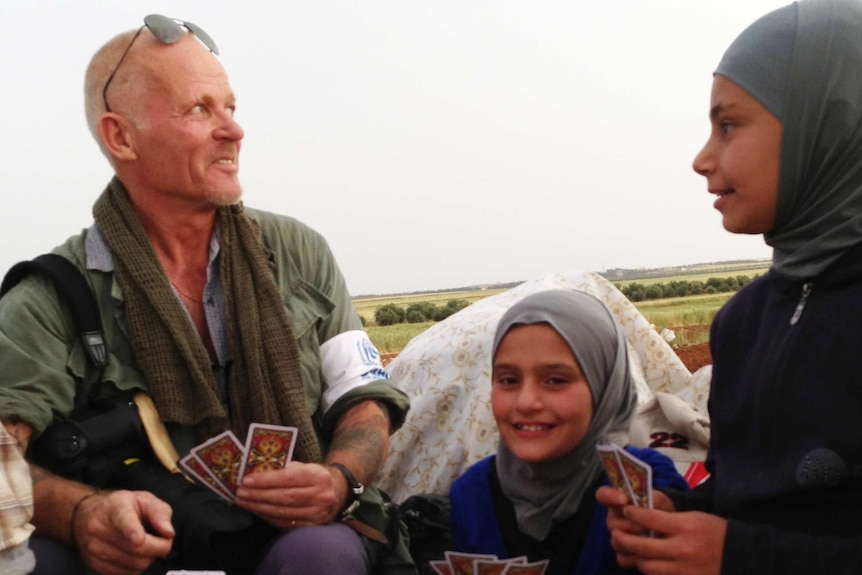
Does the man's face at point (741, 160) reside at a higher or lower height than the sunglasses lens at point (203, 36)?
lower

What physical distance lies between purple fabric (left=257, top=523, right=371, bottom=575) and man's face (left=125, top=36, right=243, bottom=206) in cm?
117

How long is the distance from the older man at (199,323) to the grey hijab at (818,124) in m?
1.50

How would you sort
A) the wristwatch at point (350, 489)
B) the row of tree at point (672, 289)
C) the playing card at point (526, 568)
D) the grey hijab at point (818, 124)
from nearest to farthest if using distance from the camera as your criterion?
the grey hijab at point (818, 124) → the playing card at point (526, 568) → the wristwatch at point (350, 489) → the row of tree at point (672, 289)

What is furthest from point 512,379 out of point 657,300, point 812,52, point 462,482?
point 657,300

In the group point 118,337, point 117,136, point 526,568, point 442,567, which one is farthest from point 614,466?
point 117,136

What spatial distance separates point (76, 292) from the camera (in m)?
3.01

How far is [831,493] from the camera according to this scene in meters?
2.13

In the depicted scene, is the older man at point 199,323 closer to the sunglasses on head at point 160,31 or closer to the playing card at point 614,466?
the sunglasses on head at point 160,31

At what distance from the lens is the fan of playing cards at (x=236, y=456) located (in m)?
2.71

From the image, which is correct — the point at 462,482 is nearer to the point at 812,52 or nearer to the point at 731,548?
the point at 731,548

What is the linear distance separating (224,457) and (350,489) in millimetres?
439

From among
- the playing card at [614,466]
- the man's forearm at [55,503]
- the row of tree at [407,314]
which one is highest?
the playing card at [614,466]

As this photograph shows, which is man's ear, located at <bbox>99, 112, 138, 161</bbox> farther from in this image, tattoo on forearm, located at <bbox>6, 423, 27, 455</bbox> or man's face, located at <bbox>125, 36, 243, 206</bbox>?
tattoo on forearm, located at <bbox>6, 423, 27, 455</bbox>

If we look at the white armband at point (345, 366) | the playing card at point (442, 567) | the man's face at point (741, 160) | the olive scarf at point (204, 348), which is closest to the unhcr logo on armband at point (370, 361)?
the white armband at point (345, 366)
